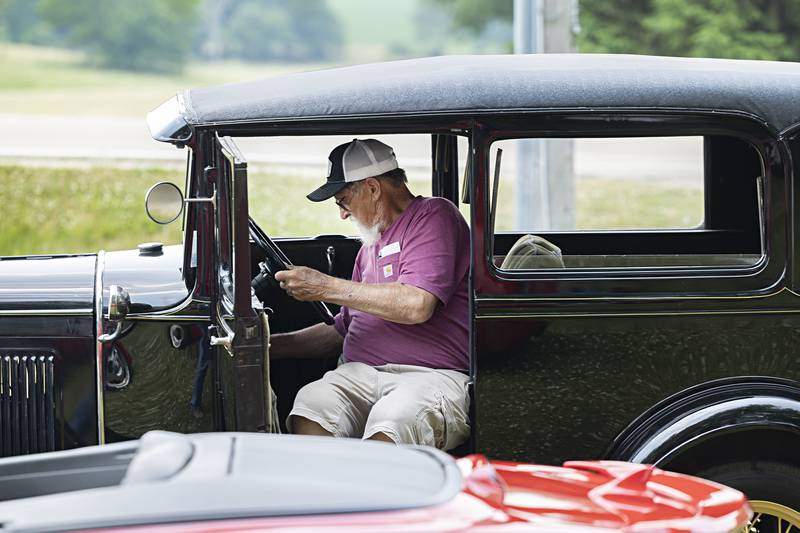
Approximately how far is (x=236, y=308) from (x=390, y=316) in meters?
0.63

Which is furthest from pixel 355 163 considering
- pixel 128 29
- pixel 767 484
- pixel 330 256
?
pixel 128 29

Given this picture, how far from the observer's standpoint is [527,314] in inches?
138

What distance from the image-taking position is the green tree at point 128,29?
99.0 feet

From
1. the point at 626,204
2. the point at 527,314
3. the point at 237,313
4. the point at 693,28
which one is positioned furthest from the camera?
the point at 693,28

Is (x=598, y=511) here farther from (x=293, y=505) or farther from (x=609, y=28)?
(x=609, y=28)

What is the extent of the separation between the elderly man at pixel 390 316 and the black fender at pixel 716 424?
0.63m

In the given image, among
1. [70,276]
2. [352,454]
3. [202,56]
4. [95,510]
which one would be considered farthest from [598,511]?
[202,56]

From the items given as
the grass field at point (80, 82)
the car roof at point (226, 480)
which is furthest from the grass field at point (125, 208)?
the grass field at point (80, 82)

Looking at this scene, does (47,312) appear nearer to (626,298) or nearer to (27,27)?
(626,298)

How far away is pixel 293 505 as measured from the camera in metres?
2.07

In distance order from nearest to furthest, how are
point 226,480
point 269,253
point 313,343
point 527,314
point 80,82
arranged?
point 226,480 < point 527,314 < point 269,253 < point 313,343 < point 80,82

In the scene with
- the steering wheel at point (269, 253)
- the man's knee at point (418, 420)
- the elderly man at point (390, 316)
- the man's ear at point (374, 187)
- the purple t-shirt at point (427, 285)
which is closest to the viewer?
the man's knee at point (418, 420)

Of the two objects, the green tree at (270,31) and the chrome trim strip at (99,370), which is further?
the green tree at (270,31)

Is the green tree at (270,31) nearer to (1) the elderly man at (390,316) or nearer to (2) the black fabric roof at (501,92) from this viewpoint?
(1) the elderly man at (390,316)
